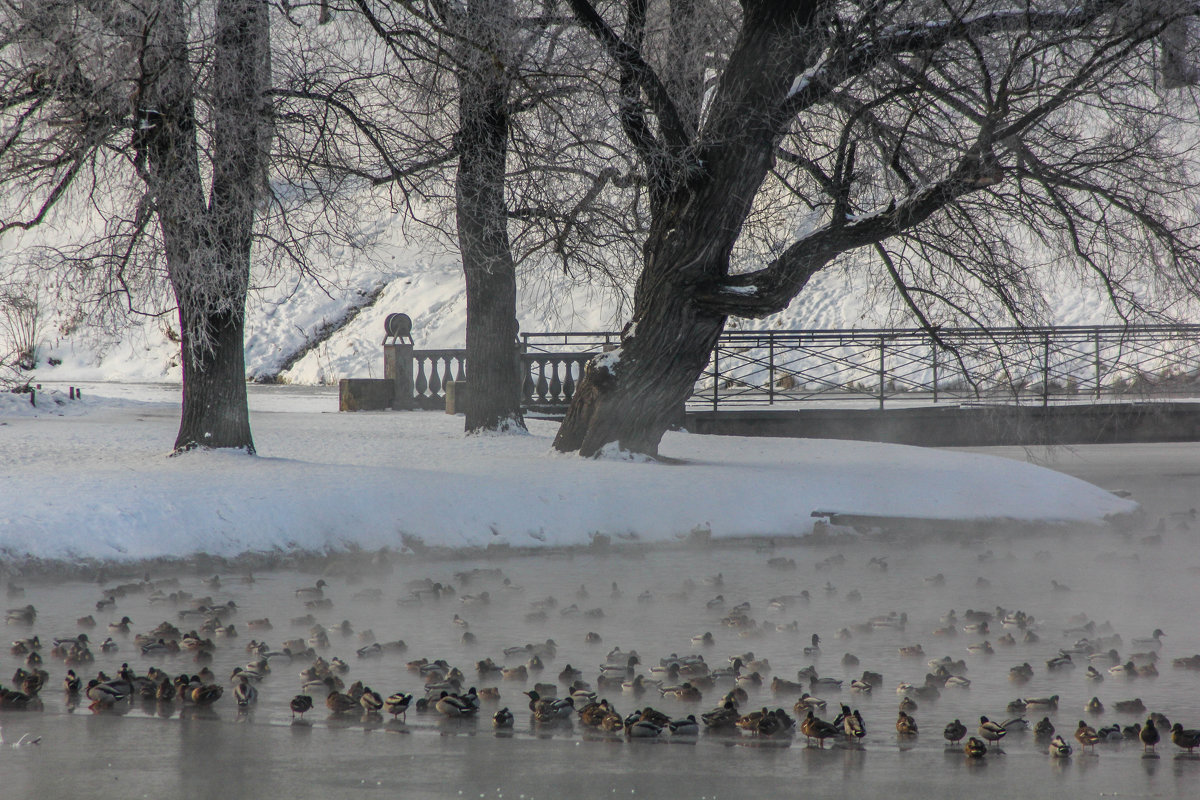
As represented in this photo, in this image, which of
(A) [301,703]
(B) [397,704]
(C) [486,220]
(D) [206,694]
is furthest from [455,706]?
(C) [486,220]

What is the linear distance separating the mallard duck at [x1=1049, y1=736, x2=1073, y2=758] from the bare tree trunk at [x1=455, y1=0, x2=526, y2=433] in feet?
29.1

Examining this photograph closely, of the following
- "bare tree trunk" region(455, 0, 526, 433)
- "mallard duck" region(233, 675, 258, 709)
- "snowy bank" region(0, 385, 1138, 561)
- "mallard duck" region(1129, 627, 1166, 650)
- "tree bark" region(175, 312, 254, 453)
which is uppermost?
"bare tree trunk" region(455, 0, 526, 433)

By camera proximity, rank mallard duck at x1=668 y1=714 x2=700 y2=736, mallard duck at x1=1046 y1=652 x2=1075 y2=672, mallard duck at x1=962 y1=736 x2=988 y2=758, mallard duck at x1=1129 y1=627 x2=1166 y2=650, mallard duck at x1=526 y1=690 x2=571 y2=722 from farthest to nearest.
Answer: mallard duck at x1=1129 y1=627 x2=1166 y2=650
mallard duck at x1=1046 y1=652 x2=1075 y2=672
mallard duck at x1=526 y1=690 x2=571 y2=722
mallard duck at x1=668 y1=714 x2=700 y2=736
mallard duck at x1=962 y1=736 x2=988 y2=758

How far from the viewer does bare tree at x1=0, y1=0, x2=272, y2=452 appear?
10.4m

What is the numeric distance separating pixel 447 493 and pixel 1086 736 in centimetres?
713

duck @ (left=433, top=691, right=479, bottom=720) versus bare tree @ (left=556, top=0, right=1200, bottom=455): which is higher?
bare tree @ (left=556, top=0, right=1200, bottom=455)

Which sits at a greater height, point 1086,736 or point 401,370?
point 401,370

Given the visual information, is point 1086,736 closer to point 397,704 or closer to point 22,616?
point 397,704

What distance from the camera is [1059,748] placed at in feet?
15.4

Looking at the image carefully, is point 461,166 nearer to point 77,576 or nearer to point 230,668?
point 77,576

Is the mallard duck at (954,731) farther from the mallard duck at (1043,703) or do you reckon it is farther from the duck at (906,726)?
the mallard duck at (1043,703)

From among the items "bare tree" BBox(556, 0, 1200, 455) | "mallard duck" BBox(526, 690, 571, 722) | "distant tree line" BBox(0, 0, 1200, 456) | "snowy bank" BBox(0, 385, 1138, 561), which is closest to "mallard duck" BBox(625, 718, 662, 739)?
"mallard duck" BBox(526, 690, 571, 722)

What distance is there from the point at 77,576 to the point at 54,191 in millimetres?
4568

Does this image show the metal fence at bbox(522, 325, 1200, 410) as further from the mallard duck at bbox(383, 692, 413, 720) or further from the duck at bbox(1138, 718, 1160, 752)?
the mallard duck at bbox(383, 692, 413, 720)
